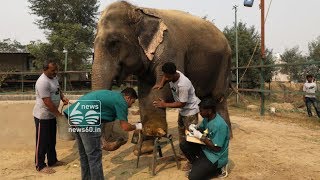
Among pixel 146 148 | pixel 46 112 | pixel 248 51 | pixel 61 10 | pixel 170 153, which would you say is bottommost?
pixel 170 153

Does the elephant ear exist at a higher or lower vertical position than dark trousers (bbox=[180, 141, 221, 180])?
higher

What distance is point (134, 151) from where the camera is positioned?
6148 mm

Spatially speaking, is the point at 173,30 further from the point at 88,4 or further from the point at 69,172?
the point at 88,4

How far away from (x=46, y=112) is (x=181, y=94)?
2.16 m

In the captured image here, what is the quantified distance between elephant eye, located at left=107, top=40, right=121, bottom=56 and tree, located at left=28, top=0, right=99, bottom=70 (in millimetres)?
18737

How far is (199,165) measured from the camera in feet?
15.0

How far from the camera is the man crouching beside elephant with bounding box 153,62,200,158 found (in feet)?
16.0

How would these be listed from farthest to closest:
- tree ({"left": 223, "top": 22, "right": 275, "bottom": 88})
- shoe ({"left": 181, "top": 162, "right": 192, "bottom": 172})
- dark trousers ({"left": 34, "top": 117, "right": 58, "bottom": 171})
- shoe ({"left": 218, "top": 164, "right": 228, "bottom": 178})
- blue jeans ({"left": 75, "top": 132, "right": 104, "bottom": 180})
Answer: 1. tree ({"left": 223, "top": 22, "right": 275, "bottom": 88})
2. dark trousers ({"left": 34, "top": 117, "right": 58, "bottom": 171})
3. shoe ({"left": 181, "top": 162, "right": 192, "bottom": 172})
4. shoe ({"left": 218, "top": 164, "right": 228, "bottom": 178})
5. blue jeans ({"left": 75, "top": 132, "right": 104, "bottom": 180})

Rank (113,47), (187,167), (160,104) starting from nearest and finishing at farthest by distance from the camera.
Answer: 1. (160,104)
2. (187,167)
3. (113,47)

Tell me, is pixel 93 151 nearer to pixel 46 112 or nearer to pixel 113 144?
pixel 113 144

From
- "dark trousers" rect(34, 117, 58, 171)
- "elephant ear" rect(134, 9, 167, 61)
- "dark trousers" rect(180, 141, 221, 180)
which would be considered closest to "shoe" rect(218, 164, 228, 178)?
"dark trousers" rect(180, 141, 221, 180)

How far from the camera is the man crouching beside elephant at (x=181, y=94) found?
4863 millimetres

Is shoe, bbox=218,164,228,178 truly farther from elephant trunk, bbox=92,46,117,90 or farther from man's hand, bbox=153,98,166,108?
elephant trunk, bbox=92,46,117,90

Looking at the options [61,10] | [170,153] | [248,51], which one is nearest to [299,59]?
[248,51]
